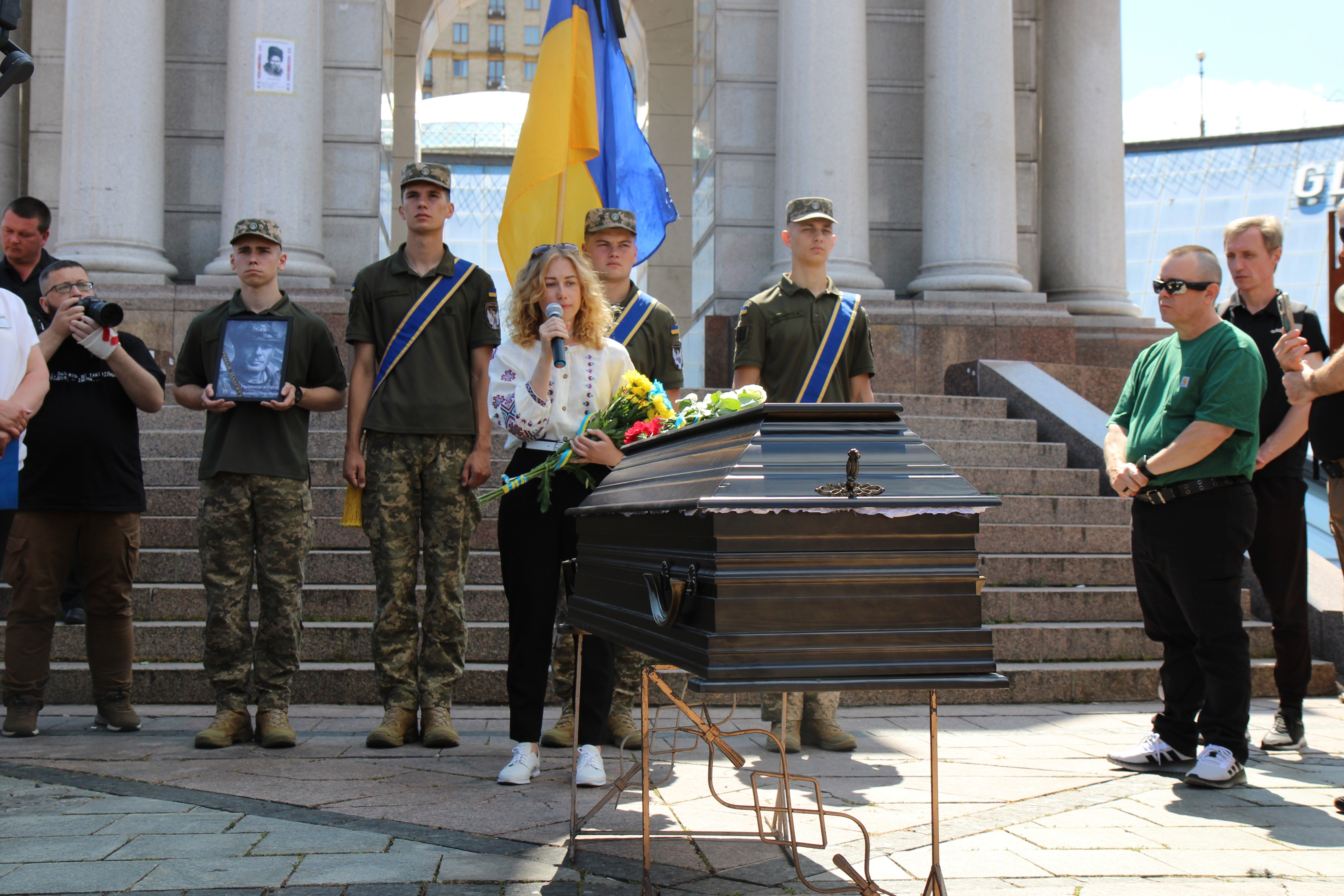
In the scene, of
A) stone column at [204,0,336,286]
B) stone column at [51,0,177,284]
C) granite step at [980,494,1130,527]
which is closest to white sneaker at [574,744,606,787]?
granite step at [980,494,1130,527]

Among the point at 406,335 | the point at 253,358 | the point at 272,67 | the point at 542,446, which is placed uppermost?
the point at 272,67

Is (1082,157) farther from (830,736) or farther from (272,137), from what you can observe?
(830,736)

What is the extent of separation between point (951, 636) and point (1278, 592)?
3754 mm

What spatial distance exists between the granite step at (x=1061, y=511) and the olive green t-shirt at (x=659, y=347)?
12.0 feet

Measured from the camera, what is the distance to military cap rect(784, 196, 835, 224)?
218 inches

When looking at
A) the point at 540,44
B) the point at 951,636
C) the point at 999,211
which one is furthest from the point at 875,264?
the point at 951,636

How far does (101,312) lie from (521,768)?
9.61 ft

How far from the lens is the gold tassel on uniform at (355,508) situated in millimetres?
5438

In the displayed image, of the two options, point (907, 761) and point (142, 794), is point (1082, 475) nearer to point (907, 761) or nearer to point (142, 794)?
point (907, 761)

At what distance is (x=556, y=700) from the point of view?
649 centimetres

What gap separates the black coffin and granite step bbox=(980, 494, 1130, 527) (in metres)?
5.79

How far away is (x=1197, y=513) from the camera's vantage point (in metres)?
4.81

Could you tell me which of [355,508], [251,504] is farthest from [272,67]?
[355,508]

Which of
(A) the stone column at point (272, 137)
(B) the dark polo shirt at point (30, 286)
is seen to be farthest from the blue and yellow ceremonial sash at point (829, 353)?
(A) the stone column at point (272, 137)
